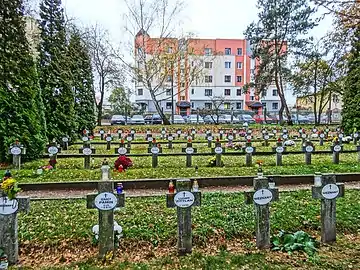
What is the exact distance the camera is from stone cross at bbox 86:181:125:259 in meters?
3.75

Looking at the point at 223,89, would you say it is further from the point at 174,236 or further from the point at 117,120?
the point at 174,236

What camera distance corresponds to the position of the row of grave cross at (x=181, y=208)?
12.0ft

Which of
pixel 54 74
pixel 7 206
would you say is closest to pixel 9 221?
pixel 7 206

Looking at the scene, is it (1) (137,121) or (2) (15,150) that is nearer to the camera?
(2) (15,150)

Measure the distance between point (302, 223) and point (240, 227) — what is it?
3.11 feet

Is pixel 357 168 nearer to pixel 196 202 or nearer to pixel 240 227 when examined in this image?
pixel 240 227

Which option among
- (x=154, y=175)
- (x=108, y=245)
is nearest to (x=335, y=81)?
(x=154, y=175)

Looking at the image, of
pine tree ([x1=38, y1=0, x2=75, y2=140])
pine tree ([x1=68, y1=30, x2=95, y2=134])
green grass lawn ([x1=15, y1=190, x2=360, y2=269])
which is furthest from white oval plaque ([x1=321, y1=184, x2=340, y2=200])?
pine tree ([x1=68, y1=30, x2=95, y2=134])

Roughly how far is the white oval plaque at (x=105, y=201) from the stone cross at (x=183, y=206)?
622 millimetres

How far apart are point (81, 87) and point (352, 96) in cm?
1576

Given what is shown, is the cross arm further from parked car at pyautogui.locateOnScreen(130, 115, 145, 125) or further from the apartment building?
the apartment building

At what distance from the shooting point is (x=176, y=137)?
19812 mm

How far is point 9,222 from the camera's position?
12.0ft

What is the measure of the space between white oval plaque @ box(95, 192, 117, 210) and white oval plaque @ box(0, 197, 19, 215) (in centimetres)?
85
